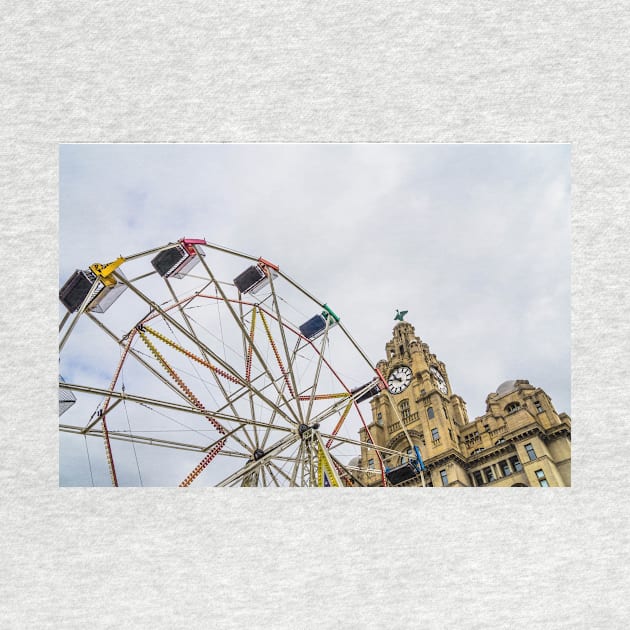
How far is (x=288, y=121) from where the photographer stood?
9898 mm

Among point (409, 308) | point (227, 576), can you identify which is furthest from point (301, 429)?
point (227, 576)

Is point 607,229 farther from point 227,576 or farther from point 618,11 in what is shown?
point 227,576

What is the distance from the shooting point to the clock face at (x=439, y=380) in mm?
→ 28359

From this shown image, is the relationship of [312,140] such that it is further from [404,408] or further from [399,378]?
[404,408]

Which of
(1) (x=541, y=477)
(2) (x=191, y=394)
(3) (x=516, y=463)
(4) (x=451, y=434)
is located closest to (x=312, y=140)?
(2) (x=191, y=394)

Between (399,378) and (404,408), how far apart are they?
1648 mm

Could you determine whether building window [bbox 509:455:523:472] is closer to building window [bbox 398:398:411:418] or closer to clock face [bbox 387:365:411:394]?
building window [bbox 398:398:411:418]

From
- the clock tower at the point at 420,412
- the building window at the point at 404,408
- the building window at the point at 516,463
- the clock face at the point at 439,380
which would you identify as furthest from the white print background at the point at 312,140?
the building window at the point at 404,408

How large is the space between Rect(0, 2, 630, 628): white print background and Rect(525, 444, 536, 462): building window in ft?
48.8

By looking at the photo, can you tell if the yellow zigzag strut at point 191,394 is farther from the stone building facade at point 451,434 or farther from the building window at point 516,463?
the building window at point 516,463

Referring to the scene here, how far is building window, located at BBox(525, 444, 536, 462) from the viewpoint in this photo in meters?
23.4

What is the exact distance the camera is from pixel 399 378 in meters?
30.2

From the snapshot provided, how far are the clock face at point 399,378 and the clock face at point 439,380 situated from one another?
1410 millimetres

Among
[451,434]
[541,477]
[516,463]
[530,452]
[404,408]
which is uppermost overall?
[404,408]
